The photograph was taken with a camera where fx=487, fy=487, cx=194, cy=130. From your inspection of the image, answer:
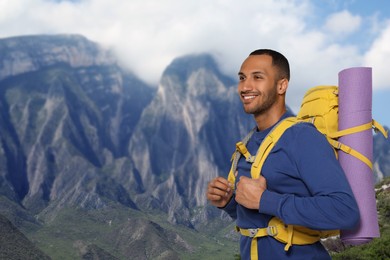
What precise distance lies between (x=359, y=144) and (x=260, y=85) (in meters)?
1.38

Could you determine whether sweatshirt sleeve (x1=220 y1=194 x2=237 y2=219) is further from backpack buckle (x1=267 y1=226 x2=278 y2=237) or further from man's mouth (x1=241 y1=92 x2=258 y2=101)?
man's mouth (x1=241 y1=92 x2=258 y2=101)

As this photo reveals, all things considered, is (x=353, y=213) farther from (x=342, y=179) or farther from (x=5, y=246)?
(x=5, y=246)

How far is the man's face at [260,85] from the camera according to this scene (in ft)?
19.2

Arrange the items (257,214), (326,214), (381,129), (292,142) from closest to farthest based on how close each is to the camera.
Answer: (326,214), (292,142), (257,214), (381,129)

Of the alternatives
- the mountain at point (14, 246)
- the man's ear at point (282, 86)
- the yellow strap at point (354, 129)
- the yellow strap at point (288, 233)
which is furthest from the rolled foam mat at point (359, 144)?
the mountain at point (14, 246)

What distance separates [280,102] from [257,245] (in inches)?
69.1

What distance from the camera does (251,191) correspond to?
541 cm

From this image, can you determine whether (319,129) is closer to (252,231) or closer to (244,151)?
(244,151)

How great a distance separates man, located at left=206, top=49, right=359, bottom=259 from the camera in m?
4.91

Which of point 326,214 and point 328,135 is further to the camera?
point 328,135

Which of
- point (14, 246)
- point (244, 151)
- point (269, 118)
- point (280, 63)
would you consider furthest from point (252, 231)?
point (14, 246)

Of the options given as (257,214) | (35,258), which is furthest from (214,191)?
(35,258)

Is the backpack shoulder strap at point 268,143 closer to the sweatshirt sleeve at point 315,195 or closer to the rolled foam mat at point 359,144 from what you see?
the sweatshirt sleeve at point 315,195

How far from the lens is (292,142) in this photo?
5.28 metres
